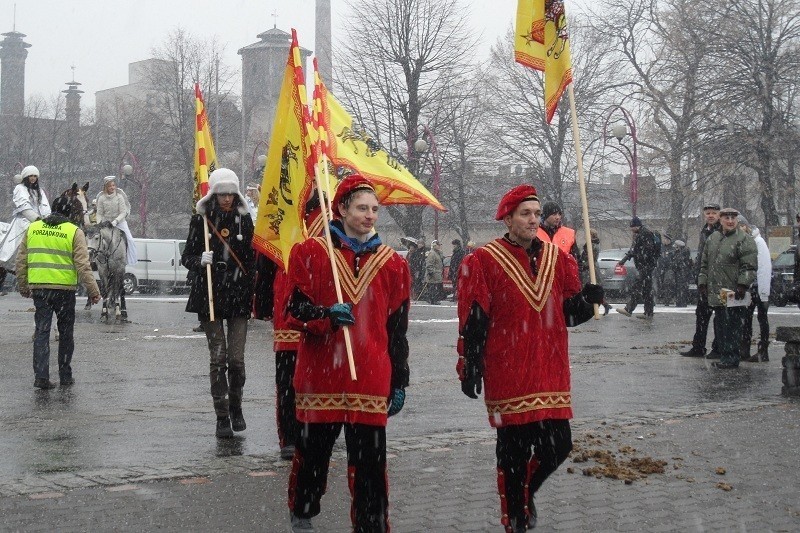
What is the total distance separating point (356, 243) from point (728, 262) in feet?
28.0

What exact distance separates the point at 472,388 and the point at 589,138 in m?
47.9

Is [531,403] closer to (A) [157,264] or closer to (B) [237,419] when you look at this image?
(B) [237,419]

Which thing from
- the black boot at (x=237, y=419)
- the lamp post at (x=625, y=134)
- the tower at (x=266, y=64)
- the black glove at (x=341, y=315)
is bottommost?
the black boot at (x=237, y=419)

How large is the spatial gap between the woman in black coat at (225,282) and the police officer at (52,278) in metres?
3.08

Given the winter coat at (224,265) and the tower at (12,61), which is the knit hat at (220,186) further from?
the tower at (12,61)

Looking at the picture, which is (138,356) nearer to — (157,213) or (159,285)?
(159,285)

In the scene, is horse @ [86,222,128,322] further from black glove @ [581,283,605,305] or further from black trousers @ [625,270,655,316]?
black glove @ [581,283,605,305]

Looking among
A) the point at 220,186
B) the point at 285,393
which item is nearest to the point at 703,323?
the point at 220,186

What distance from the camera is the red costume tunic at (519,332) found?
562 cm

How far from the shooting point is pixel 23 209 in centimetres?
1495

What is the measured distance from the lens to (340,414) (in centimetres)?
538

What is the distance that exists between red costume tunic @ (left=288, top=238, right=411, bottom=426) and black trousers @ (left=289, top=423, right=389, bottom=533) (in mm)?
75

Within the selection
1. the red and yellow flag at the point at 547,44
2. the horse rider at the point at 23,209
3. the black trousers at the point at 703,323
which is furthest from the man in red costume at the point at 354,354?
the horse rider at the point at 23,209

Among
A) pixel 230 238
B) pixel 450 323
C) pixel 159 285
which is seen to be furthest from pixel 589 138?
pixel 230 238
